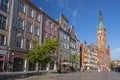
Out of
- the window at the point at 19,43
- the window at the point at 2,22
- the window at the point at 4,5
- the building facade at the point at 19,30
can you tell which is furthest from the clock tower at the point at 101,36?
the window at the point at 2,22

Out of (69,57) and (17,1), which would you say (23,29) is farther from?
(69,57)

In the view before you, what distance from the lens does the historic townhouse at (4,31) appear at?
34.3 meters

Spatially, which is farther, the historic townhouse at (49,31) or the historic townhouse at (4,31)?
the historic townhouse at (49,31)

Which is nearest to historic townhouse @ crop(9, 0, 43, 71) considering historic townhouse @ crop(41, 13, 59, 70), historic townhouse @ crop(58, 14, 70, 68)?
historic townhouse @ crop(41, 13, 59, 70)

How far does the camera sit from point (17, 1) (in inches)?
1543

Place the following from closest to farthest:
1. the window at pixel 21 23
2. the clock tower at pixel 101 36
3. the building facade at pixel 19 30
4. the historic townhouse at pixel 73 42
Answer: the building facade at pixel 19 30 < the window at pixel 21 23 < the historic townhouse at pixel 73 42 < the clock tower at pixel 101 36

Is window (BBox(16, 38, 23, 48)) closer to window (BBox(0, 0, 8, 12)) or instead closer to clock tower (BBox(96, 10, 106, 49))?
window (BBox(0, 0, 8, 12))

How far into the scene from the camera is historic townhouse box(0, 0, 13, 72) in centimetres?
3428

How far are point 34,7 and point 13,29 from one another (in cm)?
1080

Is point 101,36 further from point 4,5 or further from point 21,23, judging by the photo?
point 4,5

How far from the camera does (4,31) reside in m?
35.1

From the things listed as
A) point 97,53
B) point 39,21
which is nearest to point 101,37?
point 97,53

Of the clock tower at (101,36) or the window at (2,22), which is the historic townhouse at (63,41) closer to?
the window at (2,22)

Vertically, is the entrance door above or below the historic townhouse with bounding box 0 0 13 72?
below
